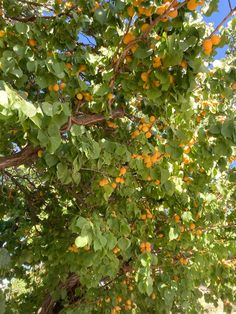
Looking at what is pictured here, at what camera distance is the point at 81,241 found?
239 cm

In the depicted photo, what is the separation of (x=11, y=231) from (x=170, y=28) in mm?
3262

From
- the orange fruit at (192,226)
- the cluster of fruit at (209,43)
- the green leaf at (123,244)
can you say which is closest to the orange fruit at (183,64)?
the cluster of fruit at (209,43)

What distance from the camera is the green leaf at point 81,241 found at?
7.75ft

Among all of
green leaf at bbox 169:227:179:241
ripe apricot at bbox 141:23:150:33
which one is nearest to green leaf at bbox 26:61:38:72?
ripe apricot at bbox 141:23:150:33

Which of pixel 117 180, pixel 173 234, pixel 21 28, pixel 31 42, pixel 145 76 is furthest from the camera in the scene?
pixel 173 234

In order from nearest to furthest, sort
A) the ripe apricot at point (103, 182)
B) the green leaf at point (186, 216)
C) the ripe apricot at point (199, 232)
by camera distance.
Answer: the ripe apricot at point (103, 182) → the green leaf at point (186, 216) → the ripe apricot at point (199, 232)

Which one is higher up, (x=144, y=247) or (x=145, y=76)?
(x=145, y=76)

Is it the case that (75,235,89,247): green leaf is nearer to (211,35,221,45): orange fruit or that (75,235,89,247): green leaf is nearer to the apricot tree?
the apricot tree

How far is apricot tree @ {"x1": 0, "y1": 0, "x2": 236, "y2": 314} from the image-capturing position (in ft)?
8.24

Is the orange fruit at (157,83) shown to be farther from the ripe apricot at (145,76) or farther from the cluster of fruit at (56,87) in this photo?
the cluster of fruit at (56,87)

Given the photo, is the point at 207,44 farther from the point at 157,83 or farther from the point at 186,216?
the point at 186,216

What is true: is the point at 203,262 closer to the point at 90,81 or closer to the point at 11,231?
the point at 90,81

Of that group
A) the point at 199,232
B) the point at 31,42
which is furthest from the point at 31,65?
the point at 199,232

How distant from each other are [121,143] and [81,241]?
1.34m
